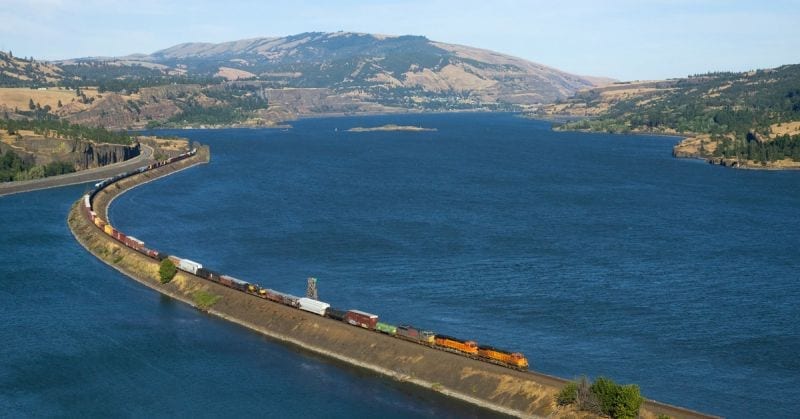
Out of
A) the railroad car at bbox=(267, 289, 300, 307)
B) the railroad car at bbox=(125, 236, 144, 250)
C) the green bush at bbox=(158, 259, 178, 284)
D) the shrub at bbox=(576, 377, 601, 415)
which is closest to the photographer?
the shrub at bbox=(576, 377, 601, 415)

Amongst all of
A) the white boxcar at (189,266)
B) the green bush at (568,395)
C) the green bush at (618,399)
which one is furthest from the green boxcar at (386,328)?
the white boxcar at (189,266)

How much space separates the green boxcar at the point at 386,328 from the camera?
10762cm

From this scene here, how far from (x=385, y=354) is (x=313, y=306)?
17.2 metres

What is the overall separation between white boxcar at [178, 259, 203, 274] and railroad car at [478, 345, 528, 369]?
194 feet

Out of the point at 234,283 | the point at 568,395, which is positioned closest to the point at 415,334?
the point at 568,395

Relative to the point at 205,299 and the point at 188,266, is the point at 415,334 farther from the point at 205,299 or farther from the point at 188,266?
the point at 188,266

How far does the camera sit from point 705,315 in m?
119

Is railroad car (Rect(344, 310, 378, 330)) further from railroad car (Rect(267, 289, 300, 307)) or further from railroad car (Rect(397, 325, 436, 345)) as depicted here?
railroad car (Rect(267, 289, 300, 307))

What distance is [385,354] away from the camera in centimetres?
10481

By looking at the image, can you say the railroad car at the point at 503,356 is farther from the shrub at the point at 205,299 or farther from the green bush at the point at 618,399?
the shrub at the point at 205,299

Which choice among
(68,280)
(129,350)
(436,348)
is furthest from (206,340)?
(68,280)

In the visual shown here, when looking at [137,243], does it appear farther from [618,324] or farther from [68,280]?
[618,324]

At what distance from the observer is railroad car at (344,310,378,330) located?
11019 centimetres

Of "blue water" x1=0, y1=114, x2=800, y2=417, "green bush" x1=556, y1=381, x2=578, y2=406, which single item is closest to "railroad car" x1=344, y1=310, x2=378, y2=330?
"blue water" x1=0, y1=114, x2=800, y2=417
